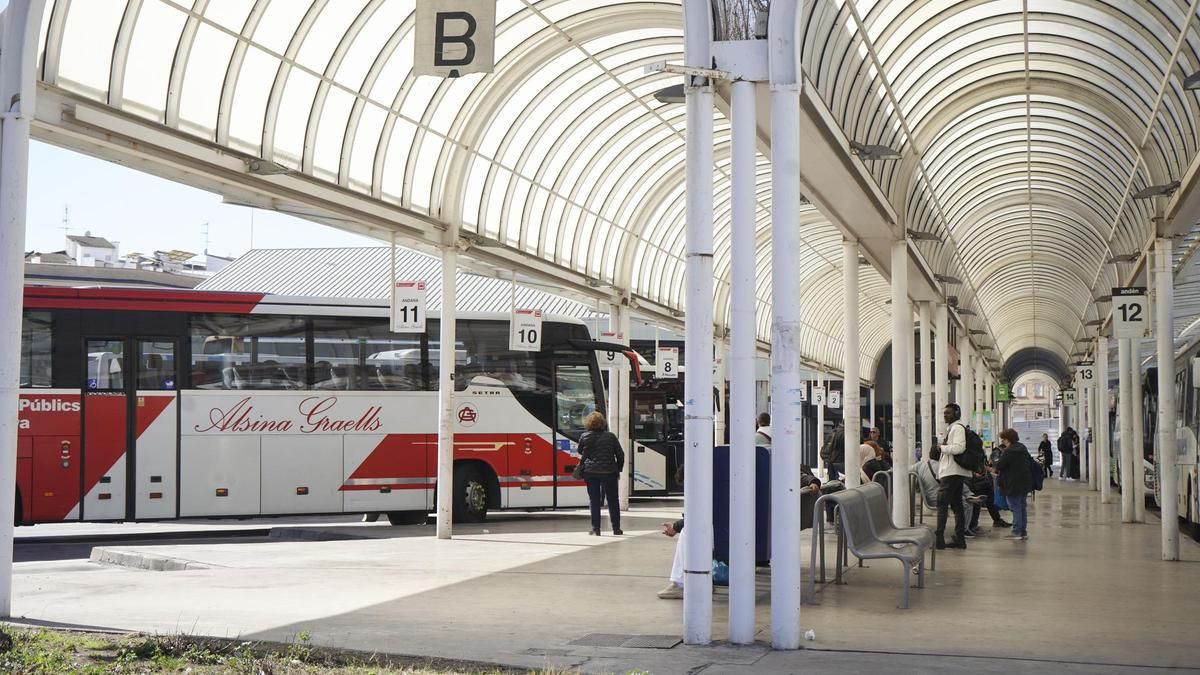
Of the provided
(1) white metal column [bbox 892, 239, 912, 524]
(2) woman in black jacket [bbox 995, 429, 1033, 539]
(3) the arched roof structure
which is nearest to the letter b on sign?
(3) the arched roof structure

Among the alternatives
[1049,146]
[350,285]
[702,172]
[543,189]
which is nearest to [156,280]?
[350,285]

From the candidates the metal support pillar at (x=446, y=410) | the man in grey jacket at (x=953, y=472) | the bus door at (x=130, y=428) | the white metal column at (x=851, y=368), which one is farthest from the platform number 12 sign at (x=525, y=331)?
the man in grey jacket at (x=953, y=472)

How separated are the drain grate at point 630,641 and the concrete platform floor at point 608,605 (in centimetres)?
9

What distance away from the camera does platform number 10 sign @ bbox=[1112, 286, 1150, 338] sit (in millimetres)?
16766

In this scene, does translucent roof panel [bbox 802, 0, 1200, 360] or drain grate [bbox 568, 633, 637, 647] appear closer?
drain grate [bbox 568, 633, 637, 647]

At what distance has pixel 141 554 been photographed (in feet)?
46.5

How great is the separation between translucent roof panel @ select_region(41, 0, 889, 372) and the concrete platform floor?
455cm

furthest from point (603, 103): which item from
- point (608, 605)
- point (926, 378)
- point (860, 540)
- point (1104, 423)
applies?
point (1104, 423)

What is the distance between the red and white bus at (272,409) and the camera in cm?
1756

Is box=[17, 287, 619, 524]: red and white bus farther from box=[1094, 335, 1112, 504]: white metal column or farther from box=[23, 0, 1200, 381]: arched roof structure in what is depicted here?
box=[1094, 335, 1112, 504]: white metal column

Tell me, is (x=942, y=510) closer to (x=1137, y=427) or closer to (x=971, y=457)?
(x=971, y=457)

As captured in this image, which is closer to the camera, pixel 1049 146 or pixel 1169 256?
pixel 1169 256

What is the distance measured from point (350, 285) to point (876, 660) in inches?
1791

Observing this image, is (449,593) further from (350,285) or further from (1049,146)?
(350,285)
